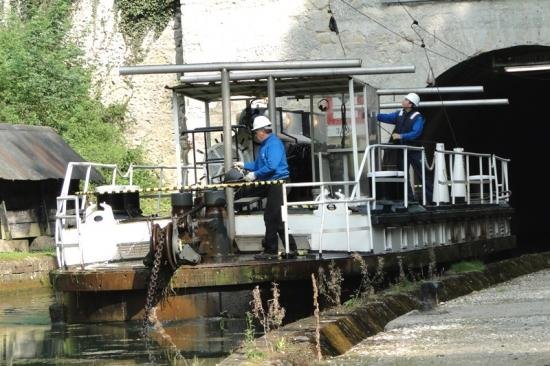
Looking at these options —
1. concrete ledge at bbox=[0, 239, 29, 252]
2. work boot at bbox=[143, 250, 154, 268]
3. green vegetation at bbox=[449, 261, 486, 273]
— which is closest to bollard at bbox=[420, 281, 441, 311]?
green vegetation at bbox=[449, 261, 486, 273]

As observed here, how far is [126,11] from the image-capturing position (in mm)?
29266

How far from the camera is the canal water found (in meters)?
11.1

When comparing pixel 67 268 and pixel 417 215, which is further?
pixel 417 215

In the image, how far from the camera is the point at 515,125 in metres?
33.9

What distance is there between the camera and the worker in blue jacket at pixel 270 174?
1341cm

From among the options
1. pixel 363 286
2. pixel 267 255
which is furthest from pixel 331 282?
pixel 267 255

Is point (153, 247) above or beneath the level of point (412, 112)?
beneath

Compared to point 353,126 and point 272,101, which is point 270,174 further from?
point 353,126

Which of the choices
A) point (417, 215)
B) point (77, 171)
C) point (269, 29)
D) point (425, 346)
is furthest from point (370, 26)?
point (425, 346)

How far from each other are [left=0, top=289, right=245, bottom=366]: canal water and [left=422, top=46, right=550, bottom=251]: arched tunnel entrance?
41.0 ft

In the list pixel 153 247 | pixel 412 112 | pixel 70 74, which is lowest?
pixel 153 247

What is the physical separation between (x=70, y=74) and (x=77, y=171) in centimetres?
373

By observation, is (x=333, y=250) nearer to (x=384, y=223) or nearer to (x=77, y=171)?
(x=384, y=223)

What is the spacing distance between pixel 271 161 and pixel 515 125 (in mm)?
21494
